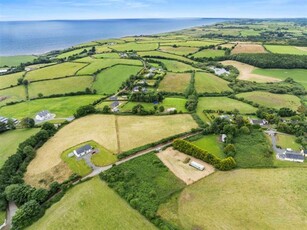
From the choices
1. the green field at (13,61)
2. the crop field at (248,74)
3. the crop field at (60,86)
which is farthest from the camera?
the green field at (13,61)

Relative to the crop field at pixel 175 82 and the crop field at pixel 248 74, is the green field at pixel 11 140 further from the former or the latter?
the crop field at pixel 248 74

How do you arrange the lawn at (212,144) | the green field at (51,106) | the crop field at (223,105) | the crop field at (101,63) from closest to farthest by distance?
1. the lawn at (212,144)
2. the crop field at (223,105)
3. the green field at (51,106)
4. the crop field at (101,63)

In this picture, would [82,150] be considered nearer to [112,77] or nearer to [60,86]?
[60,86]

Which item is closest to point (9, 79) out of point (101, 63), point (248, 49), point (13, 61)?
point (101, 63)

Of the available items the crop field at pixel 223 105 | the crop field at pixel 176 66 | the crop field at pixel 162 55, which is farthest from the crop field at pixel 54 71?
the crop field at pixel 223 105

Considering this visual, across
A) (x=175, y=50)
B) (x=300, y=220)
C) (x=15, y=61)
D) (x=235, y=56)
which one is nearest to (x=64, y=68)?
(x=15, y=61)

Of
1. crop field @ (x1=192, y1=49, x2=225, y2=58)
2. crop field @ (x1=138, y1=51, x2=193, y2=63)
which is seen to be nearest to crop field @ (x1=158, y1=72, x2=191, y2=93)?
crop field @ (x1=138, y1=51, x2=193, y2=63)

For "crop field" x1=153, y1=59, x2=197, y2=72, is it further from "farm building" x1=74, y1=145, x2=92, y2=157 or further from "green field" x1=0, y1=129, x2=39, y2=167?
"farm building" x1=74, y1=145, x2=92, y2=157

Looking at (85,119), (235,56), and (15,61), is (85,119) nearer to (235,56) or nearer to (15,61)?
(235,56)
